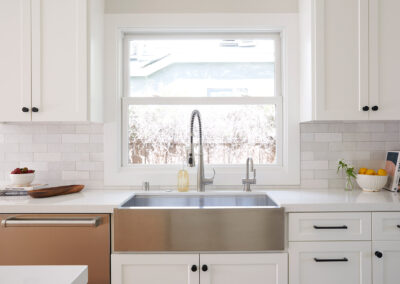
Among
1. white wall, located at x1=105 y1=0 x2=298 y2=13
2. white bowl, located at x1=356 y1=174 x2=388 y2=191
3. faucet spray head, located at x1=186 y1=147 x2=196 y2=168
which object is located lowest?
white bowl, located at x1=356 y1=174 x2=388 y2=191

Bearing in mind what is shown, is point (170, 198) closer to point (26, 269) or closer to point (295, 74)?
point (295, 74)

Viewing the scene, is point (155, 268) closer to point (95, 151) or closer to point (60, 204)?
point (60, 204)

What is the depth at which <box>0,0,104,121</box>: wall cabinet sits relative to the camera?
7.02 feet

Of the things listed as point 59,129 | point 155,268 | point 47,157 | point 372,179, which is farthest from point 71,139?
point 372,179

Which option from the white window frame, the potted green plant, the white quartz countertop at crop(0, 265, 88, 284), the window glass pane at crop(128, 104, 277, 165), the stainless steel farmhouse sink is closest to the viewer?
the white quartz countertop at crop(0, 265, 88, 284)

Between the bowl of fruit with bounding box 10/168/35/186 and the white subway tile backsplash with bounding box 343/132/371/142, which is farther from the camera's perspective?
the white subway tile backsplash with bounding box 343/132/371/142

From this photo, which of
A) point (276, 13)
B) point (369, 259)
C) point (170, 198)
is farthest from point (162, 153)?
point (369, 259)

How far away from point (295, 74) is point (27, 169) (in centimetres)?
216

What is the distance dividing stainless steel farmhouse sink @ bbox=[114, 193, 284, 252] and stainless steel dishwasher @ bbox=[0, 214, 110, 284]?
0.13 meters

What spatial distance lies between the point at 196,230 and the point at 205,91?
1.22 m

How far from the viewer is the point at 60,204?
1897 millimetres

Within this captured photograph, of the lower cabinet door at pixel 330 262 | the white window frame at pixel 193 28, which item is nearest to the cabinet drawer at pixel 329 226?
the lower cabinet door at pixel 330 262

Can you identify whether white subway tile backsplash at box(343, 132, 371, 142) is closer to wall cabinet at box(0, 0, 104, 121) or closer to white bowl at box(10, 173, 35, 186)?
wall cabinet at box(0, 0, 104, 121)

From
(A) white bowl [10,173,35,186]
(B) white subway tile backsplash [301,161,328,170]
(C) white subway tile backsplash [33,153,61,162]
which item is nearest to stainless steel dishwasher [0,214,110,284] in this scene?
(A) white bowl [10,173,35,186]
